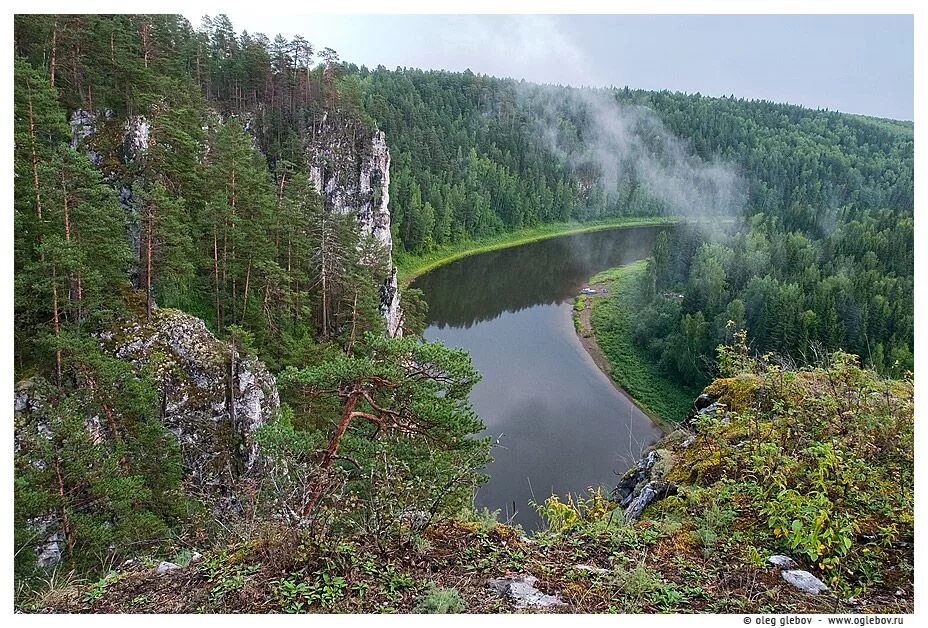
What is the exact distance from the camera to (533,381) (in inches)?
1416

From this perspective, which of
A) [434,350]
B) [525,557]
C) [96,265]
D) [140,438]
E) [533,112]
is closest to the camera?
[525,557]

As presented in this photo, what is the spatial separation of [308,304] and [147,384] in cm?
1294

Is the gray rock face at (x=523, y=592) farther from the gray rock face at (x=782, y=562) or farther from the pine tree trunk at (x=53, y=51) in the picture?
the pine tree trunk at (x=53, y=51)

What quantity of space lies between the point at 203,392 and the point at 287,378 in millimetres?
6602

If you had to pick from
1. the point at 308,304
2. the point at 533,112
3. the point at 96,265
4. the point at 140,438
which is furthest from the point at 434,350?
the point at 533,112

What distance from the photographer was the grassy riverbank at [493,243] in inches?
2513

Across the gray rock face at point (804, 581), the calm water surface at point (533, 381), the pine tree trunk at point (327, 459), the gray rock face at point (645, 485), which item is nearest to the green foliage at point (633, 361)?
the calm water surface at point (533, 381)

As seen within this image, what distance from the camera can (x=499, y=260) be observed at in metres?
71.3

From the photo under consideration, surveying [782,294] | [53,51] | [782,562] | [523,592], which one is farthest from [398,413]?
[782,294]

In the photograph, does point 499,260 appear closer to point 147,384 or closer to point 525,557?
point 147,384

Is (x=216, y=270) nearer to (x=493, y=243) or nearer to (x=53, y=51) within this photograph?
(x=53, y=51)

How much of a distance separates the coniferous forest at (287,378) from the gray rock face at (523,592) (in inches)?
6.1

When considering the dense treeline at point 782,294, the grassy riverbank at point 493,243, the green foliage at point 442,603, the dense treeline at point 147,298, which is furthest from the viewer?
the grassy riverbank at point 493,243

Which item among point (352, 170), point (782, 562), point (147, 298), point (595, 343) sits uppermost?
point (352, 170)
